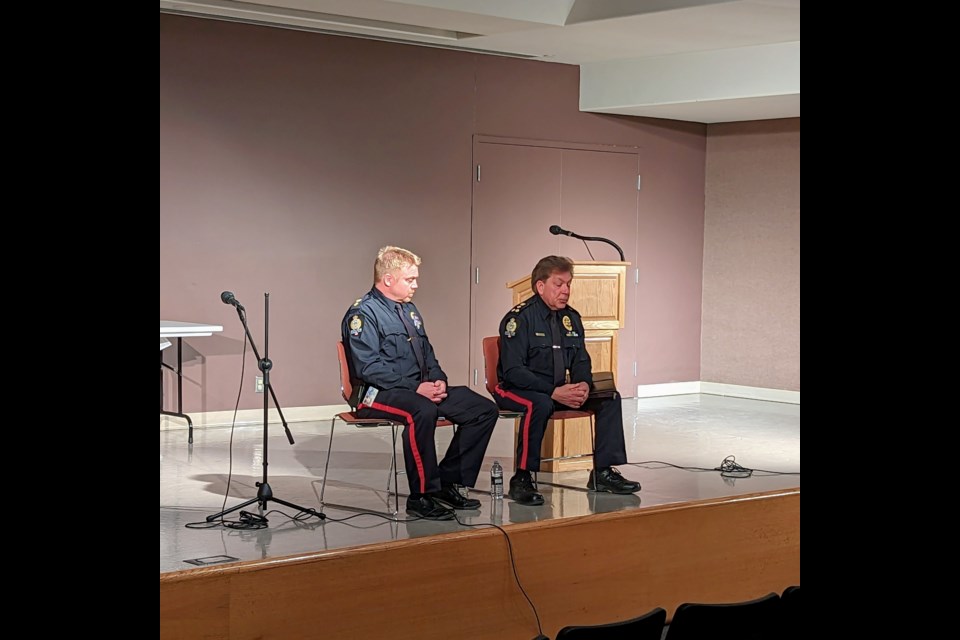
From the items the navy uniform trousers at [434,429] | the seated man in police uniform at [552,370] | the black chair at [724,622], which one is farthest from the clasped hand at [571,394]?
the black chair at [724,622]

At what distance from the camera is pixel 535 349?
5316mm

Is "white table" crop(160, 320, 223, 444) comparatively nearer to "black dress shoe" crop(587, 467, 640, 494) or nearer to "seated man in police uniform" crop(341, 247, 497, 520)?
"seated man in police uniform" crop(341, 247, 497, 520)

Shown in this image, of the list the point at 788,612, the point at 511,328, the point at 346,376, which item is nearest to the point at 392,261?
the point at 346,376

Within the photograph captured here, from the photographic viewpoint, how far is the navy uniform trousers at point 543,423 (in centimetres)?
514

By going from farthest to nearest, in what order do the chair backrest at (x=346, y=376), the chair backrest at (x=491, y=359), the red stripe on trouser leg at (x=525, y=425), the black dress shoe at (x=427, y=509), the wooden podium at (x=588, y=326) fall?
the wooden podium at (x=588, y=326), the chair backrest at (x=491, y=359), the red stripe on trouser leg at (x=525, y=425), the chair backrest at (x=346, y=376), the black dress shoe at (x=427, y=509)

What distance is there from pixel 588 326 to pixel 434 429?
1751 mm

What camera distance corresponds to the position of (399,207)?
8.02m

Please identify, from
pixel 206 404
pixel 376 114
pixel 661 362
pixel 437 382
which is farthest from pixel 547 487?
pixel 661 362

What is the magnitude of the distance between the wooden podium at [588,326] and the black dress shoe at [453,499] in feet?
2.15

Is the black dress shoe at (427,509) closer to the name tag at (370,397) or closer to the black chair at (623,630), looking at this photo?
the name tag at (370,397)

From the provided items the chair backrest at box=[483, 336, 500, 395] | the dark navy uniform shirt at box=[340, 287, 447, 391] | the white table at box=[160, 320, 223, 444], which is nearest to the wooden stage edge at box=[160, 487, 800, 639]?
the dark navy uniform shirt at box=[340, 287, 447, 391]

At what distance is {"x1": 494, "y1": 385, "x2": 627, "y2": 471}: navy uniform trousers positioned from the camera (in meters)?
5.14
